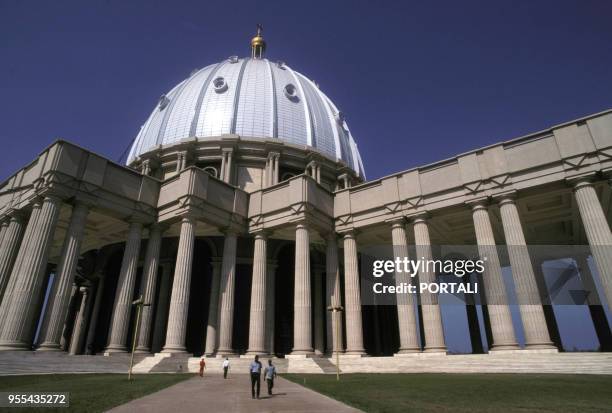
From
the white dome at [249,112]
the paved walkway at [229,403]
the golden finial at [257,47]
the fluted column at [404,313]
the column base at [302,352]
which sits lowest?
the paved walkway at [229,403]

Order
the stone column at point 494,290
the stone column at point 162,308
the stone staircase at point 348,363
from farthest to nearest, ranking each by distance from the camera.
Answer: the stone column at point 162,308
the stone column at point 494,290
the stone staircase at point 348,363

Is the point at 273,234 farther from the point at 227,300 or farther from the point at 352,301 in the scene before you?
the point at 352,301

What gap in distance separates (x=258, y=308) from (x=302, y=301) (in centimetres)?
333

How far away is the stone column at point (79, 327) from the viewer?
132ft

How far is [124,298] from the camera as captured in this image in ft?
87.9

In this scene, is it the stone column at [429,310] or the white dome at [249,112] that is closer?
the stone column at [429,310]

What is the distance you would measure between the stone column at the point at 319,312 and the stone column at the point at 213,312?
9.91 metres

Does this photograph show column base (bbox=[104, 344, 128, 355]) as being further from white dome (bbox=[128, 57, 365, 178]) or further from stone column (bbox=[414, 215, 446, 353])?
white dome (bbox=[128, 57, 365, 178])

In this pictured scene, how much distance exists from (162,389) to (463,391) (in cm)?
1055

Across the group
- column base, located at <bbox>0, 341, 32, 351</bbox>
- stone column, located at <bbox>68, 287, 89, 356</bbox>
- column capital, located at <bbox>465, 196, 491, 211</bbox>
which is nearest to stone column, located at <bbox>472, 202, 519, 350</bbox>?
column capital, located at <bbox>465, 196, 491, 211</bbox>

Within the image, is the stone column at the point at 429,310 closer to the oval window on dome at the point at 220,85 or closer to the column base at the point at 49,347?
the column base at the point at 49,347

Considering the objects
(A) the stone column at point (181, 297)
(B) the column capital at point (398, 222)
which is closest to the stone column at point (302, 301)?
(B) the column capital at point (398, 222)

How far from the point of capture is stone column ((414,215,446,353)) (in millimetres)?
24500

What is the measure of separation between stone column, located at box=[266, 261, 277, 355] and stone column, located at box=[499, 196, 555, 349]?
2000 cm
